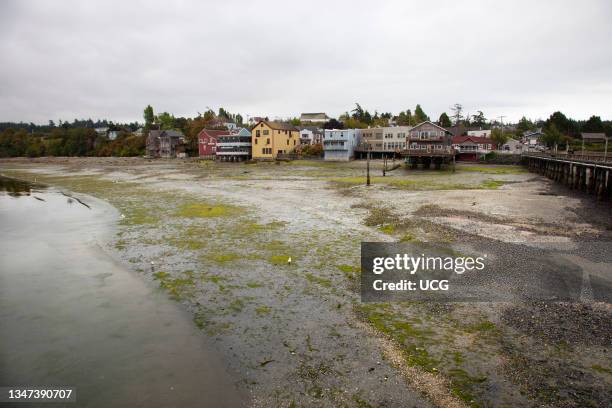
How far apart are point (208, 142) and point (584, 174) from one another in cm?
9064

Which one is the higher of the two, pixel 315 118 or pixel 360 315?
pixel 315 118

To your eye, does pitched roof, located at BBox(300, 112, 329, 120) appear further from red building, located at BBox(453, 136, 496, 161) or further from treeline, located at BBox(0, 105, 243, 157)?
red building, located at BBox(453, 136, 496, 161)

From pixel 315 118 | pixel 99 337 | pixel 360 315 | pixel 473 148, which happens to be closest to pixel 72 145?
pixel 315 118

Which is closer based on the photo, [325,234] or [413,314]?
[413,314]

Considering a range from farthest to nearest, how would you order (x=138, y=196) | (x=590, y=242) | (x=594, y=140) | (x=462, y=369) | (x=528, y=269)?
(x=594, y=140) → (x=138, y=196) → (x=590, y=242) → (x=528, y=269) → (x=462, y=369)

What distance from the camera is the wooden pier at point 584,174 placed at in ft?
103

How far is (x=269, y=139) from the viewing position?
3593 inches

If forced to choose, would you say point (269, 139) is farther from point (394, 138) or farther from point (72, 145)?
point (72, 145)

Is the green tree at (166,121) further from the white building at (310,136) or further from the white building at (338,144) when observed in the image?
the white building at (338,144)

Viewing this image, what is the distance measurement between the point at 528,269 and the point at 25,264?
21609 millimetres

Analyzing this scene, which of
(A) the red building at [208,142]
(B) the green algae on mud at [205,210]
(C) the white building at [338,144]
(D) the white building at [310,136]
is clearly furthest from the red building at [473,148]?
(B) the green algae on mud at [205,210]

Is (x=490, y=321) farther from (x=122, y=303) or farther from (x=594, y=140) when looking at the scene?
(x=594, y=140)

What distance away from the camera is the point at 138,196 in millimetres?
37375

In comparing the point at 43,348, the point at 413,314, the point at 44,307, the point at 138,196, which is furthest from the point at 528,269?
the point at 138,196
